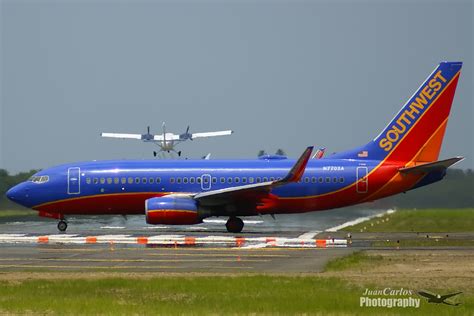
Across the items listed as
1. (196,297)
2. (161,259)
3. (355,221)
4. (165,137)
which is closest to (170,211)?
(161,259)

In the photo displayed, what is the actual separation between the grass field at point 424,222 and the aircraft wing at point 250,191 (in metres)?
5.13

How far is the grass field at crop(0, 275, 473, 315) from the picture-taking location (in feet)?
55.0

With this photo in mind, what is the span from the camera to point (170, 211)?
130ft

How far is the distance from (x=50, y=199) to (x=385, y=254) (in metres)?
20.2

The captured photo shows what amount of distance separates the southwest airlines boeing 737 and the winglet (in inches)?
62.1

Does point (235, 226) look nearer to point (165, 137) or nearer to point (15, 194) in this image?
point (15, 194)

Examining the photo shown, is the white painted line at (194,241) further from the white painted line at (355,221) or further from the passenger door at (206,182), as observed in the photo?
the white painted line at (355,221)

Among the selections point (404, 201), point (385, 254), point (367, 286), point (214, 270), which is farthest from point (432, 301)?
point (404, 201)

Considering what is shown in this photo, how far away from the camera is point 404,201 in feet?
184

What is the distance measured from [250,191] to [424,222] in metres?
11.6

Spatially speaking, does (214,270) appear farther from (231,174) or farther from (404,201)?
(404,201)

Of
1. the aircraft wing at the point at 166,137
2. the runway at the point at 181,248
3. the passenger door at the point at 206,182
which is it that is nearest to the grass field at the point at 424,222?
the runway at the point at 181,248

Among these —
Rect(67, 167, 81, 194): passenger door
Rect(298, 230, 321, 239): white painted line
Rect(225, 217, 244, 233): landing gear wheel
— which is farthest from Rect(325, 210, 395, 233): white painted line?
Rect(67, 167, 81, 194): passenger door

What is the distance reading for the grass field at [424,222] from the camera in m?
43.4
